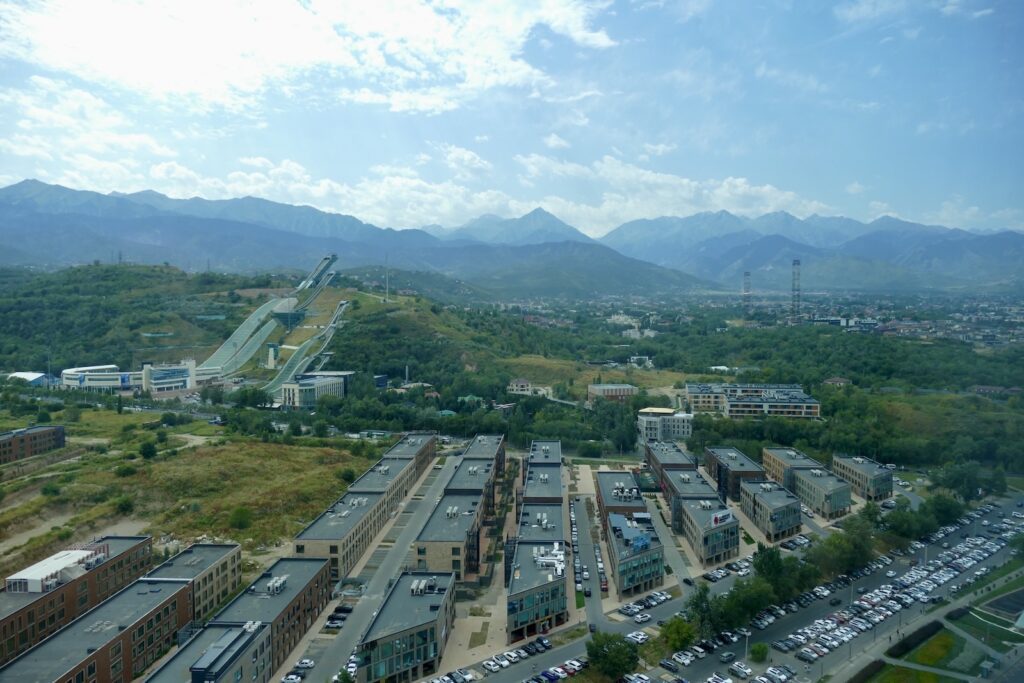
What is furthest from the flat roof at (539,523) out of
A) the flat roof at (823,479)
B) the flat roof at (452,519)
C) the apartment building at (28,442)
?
the apartment building at (28,442)

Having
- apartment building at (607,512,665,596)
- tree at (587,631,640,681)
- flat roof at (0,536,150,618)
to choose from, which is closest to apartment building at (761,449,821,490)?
apartment building at (607,512,665,596)

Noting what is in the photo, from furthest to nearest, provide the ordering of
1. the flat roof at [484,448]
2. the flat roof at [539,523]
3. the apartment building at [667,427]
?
the apartment building at [667,427]
the flat roof at [484,448]
the flat roof at [539,523]

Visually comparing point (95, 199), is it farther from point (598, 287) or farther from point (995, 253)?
point (995, 253)

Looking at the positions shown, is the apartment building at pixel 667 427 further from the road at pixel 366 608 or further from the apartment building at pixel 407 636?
the apartment building at pixel 407 636

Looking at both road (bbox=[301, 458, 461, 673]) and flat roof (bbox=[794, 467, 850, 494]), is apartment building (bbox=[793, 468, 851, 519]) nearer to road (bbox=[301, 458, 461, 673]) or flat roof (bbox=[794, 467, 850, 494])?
flat roof (bbox=[794, 467, 850, 494])

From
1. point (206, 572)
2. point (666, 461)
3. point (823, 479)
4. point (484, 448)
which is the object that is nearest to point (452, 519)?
point (206, 572)

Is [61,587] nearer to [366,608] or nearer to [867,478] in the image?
[366,608]
